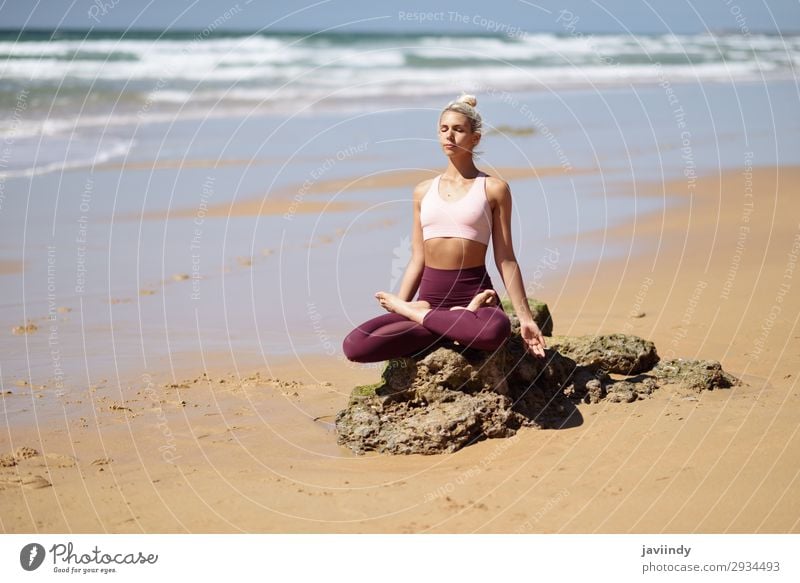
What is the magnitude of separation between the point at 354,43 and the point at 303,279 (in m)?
45.1

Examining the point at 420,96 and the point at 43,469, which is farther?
the point at 420,96

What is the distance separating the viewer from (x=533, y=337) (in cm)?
705

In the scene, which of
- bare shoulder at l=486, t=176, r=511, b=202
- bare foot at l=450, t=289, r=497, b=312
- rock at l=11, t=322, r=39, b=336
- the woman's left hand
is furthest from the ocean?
the woman's left hand

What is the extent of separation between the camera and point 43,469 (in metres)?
6.75

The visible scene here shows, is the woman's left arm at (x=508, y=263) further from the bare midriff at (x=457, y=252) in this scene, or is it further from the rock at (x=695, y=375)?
the rock at (x=695, y=375)

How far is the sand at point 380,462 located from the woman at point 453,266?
0.82 metres

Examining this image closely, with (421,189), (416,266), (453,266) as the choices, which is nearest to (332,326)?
(416,266)

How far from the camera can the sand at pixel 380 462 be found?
581cm

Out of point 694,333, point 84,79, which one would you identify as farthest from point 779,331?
point 84,79

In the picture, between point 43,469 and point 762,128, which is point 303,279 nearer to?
point 43,469

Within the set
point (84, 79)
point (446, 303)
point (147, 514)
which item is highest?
point (84, 79)

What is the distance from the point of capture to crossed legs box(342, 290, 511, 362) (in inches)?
268

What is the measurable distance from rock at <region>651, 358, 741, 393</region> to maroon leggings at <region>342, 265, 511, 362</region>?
5.42 ft

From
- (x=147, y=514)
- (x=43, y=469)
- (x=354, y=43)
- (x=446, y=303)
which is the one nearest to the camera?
(x=147, y=514)
